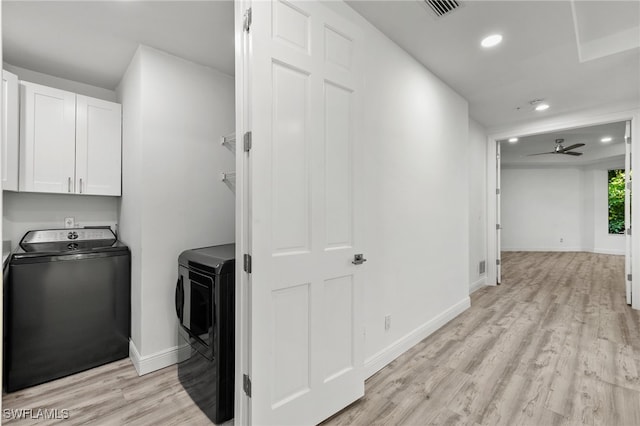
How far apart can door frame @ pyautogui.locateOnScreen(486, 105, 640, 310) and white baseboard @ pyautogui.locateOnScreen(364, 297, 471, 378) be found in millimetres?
1974

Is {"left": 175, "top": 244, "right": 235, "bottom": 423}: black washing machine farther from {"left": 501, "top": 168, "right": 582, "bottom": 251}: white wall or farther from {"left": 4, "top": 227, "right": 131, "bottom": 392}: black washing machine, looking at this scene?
{"left": 501, "top": 168, "right": 582, "bottom": 251}: white wall

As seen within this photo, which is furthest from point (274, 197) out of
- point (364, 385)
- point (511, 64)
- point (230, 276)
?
point (511, 64)

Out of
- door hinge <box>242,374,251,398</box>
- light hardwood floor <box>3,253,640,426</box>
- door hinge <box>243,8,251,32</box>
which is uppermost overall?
door hinge <box>243,8,251,32</box>

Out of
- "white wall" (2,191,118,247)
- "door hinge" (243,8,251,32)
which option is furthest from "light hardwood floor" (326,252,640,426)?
"white wall" (2,191,118,247)

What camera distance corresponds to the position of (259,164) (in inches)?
64.5

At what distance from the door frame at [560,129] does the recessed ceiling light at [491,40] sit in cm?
270

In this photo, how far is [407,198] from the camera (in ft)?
9.41

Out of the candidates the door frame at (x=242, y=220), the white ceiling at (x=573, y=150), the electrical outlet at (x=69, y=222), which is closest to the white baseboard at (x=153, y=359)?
the door frame at (x=242, y=220)

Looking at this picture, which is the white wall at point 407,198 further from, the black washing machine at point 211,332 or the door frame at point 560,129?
the door frame at point 560,129

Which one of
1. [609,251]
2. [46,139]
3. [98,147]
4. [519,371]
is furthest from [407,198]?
[609,251]

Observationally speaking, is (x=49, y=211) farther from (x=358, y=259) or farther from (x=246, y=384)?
(x=358, y=259)

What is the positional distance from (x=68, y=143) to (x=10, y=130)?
0.37 m

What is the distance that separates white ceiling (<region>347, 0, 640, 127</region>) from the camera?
92.5 inches

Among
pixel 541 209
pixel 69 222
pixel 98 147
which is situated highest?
pixel 98 147
